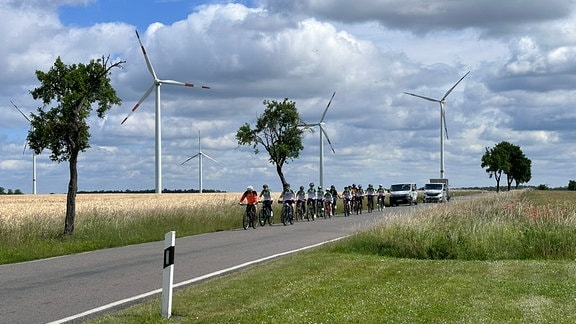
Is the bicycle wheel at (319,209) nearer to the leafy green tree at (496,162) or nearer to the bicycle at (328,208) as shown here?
the bicycle at (328,208)

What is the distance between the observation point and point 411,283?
38.0ft

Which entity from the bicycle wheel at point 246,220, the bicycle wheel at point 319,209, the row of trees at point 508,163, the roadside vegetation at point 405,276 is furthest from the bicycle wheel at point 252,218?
the row of trees at point 508,163

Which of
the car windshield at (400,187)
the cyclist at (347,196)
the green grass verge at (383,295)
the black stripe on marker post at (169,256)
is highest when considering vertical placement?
the car windshield at (400,187)

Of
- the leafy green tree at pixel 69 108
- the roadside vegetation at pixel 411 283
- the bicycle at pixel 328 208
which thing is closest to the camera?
the roadside vegetation at pixel 411 283

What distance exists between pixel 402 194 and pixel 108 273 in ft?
168

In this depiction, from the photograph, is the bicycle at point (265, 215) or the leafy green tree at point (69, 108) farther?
the bicycle at point (265, 215)

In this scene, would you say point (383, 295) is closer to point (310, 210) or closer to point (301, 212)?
point (301, 212)

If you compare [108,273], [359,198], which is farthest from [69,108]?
[359,198]

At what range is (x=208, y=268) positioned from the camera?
1603cm

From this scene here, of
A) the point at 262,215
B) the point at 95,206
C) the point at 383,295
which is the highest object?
the point at 95,206

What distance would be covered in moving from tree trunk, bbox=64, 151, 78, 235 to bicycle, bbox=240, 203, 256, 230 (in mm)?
8035

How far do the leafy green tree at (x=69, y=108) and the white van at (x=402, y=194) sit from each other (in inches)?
1706

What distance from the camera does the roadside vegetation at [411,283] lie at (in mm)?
9203

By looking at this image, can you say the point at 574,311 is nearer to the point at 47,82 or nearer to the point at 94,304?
the point at 94,304
